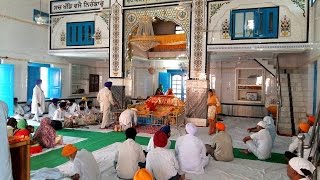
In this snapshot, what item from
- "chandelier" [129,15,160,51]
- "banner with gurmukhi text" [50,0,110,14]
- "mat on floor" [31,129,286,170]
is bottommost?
"mat on floor" [31,129,286,170]

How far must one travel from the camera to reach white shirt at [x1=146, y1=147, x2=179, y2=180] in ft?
10.3

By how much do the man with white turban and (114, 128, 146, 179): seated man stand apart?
59 cm

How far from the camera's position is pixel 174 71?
12.7 metres

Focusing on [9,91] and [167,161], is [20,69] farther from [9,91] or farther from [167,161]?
[167,161]

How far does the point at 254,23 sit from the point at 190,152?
196 inches

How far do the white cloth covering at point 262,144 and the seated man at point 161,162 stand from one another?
2077 mm

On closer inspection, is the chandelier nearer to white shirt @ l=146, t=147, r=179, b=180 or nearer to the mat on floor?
the mat on floor

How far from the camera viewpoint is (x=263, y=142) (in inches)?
182

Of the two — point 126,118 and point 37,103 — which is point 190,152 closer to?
point 126,118

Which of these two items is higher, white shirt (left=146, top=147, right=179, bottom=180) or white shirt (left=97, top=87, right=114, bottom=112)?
white shirt (left=97, top=87, right=114, bottom=112)

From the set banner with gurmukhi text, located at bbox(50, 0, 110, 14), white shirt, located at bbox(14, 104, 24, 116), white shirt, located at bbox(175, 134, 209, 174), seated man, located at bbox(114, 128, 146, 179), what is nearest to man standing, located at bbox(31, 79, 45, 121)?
white shirt, located at bbox(14, 104, 24, 116)

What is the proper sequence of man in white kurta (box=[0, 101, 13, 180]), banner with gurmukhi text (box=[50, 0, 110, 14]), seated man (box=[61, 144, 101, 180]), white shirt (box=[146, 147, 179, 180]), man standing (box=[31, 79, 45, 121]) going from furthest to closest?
banner with gurmukhi text (box=[50, 0, 110, 14]) → man standing (box=[31, 79, 45, 121]) → white shirt (box=[146, 147, 179, 180]) → seated man (box=[61, 144, 101, 180]) → man in white kurta (box=[0, 101, 13, 180])

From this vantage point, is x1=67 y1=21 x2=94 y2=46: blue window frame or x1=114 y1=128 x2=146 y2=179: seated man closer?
x1=114 y1=128 x2=146 y2=179: seated man

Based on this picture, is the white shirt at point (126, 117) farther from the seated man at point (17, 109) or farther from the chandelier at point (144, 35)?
the seated man at point (17, 109)
